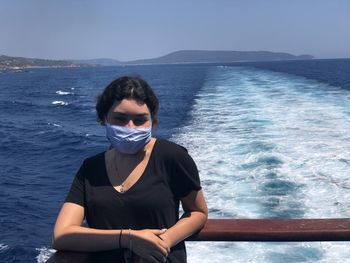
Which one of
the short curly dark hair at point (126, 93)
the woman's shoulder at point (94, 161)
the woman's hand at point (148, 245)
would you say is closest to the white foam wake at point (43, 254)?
the woman's shoulder at point (94, 161)

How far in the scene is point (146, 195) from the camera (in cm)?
189

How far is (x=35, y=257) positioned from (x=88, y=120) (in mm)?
15833

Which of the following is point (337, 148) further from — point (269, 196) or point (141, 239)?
point (141, 239)

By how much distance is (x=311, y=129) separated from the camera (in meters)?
13.8

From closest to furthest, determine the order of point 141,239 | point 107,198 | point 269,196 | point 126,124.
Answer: point 141,239 → point 107,198 → point 126,124 → point 269,196

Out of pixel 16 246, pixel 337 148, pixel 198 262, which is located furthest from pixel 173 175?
pixel 337 148

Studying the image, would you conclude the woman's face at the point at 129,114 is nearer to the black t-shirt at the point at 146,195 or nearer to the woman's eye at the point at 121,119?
the woman's eye at the point at 121,119

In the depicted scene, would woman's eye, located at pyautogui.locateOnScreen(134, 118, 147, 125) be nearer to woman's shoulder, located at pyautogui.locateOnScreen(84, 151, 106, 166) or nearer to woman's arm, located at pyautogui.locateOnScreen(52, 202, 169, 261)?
woman's shoulder, located at pyautogui.locateOnScreen(84, 151, 106, 166)

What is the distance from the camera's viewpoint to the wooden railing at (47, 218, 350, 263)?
2.00m

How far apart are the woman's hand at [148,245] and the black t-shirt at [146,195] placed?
124 mm

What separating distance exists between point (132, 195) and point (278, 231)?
0.68 m

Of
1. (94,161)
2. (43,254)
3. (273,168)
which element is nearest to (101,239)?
(94,161)

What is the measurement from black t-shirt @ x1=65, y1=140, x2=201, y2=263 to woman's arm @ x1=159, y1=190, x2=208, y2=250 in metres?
0.04

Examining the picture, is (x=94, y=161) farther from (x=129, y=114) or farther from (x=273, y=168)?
(x=273, y=168)
